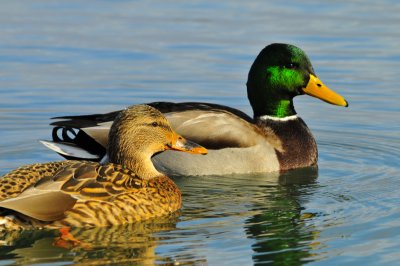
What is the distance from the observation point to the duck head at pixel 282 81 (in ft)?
43.8

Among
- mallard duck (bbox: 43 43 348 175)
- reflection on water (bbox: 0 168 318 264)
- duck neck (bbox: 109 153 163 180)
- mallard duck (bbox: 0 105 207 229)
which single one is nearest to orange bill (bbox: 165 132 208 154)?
mallard duck (bbox: 0 105 207 229)

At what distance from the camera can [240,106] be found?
1552 cm

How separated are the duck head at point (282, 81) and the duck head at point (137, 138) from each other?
3109mm

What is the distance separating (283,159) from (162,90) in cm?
333

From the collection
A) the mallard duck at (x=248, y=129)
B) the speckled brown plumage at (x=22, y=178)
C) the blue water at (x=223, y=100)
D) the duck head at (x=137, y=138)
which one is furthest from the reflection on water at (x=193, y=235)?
the mallard duck at (x=248, y=129)

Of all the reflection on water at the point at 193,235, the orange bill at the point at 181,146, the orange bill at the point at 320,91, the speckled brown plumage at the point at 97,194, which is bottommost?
the reflection on water at the point at 193,235

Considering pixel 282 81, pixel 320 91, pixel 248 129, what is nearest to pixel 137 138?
pixel 248 129

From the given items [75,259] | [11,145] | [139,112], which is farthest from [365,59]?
[75,259]

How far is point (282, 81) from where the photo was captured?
13445mm

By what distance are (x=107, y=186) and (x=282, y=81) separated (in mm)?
4186

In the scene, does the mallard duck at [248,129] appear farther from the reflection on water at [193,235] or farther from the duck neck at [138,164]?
the duck neck at [138,164]

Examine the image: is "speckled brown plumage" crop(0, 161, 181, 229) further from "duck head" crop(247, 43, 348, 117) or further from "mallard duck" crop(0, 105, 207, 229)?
"duck head" crop(247, 43, 348, 117)

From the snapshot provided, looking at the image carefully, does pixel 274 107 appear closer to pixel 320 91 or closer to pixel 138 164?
pixel 320 91

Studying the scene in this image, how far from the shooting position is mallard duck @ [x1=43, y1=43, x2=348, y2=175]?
41.9 feet
